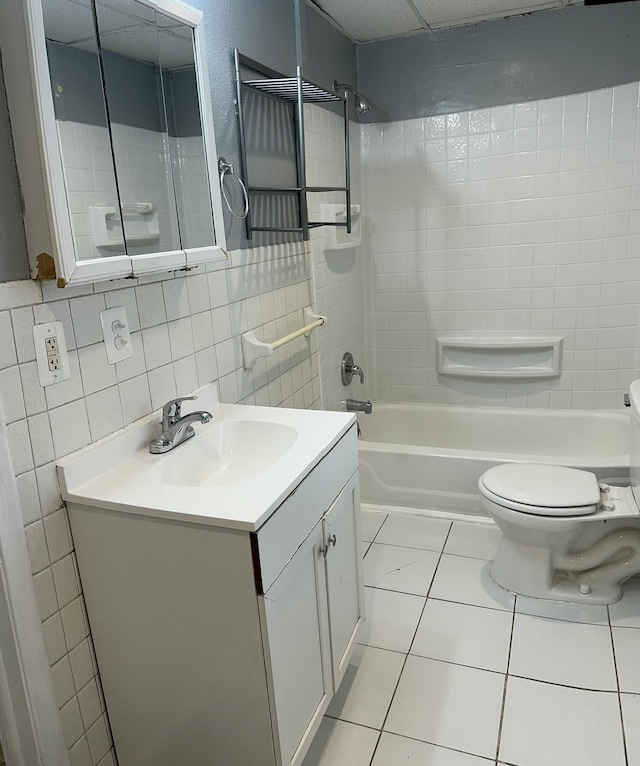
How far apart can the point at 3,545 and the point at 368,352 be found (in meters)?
2.48

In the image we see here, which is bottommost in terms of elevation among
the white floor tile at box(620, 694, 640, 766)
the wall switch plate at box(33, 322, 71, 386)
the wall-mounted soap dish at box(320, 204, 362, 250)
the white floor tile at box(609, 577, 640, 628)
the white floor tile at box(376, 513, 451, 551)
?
the white floor tile at box(620, 694, 640, 766)

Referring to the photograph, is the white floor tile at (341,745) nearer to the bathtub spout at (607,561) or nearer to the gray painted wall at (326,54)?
the bathtub spout at (607,561)

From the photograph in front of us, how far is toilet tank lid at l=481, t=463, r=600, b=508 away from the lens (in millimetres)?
2014

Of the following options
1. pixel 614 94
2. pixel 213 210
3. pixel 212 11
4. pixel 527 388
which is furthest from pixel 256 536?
pixel 614 94

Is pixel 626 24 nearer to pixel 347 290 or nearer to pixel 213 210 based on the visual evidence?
pixel 347 290

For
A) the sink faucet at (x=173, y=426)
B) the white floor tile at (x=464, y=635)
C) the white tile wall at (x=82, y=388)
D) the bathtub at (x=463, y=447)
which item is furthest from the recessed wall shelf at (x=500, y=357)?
the sink faucet at (x=173, y=426)

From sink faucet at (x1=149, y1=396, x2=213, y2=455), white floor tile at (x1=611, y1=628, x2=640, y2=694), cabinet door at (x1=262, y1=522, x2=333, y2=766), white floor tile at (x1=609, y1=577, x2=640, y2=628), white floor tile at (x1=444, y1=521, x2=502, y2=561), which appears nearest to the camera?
cabinet door at (x1=262, y1=522, x2=333, y2=766)

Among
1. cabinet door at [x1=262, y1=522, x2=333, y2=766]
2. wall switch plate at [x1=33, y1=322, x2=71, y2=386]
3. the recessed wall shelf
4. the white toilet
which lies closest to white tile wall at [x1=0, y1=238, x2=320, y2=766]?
wall switch plate at [x1=33, y1=322, x2=71, y2=386]

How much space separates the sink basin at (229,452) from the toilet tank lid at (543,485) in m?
0.93

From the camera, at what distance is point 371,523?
268cm

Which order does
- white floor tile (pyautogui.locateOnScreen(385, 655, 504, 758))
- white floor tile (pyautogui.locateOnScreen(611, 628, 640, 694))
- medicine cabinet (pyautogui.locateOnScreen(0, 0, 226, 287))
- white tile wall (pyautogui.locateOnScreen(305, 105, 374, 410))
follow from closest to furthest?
medicine cabinet (pyautogui.locateOnScreen(0, 0, 226, 287)) → white floor tile (pyautogui.locateOnScreen(385, 655, 504, 758)) → white floor tile (pyautogui.locateOnScreen(611, 628, 640, 694)) → white tile wall (pyautogui.locateOnScreen(305, 105, 374, 410))

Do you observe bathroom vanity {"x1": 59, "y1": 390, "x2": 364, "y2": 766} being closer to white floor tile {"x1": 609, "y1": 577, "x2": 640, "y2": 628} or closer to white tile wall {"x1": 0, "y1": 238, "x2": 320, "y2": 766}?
white tile wall {"x1": 0, "y1": 238, "x2": 320, "y2": 766}

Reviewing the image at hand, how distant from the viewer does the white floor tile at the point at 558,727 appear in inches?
59.7

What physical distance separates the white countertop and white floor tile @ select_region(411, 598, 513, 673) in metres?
0.85
